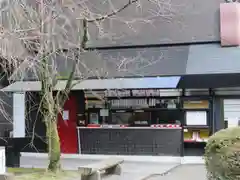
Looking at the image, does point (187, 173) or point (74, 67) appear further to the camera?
point (187, 173)

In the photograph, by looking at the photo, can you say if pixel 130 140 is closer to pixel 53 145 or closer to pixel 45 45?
pixel 53 145

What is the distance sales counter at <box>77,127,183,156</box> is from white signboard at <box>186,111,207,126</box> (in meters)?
0.45

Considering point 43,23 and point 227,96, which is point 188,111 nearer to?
point 227,96

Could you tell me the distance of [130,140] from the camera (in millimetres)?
16438

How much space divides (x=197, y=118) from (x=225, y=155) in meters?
9.05

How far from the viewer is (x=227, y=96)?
1563cm

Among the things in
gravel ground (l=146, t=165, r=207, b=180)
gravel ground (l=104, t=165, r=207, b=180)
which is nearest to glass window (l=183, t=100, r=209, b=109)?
gravel ground (l=146, t=165, r=207, b=180)

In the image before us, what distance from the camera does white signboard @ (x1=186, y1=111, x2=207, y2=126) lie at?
51.5ft

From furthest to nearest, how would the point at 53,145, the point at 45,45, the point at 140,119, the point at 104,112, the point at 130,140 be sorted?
1. the point at 104,112
2. the point at 140,119
3. the point at 130,140
4. the point at 53,145
5. the point at 45,45

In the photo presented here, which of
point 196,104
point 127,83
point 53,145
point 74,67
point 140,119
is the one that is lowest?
point 53,145

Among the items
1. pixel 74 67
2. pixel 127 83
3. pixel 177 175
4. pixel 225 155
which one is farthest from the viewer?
pixel 127 83

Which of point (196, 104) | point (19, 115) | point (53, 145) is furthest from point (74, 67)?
point (196, 104)

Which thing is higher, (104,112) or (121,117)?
(104,112)

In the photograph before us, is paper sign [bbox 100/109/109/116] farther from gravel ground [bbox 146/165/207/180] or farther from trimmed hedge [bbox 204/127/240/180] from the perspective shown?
trimmed hedge [bbox 204/127/240/180]
